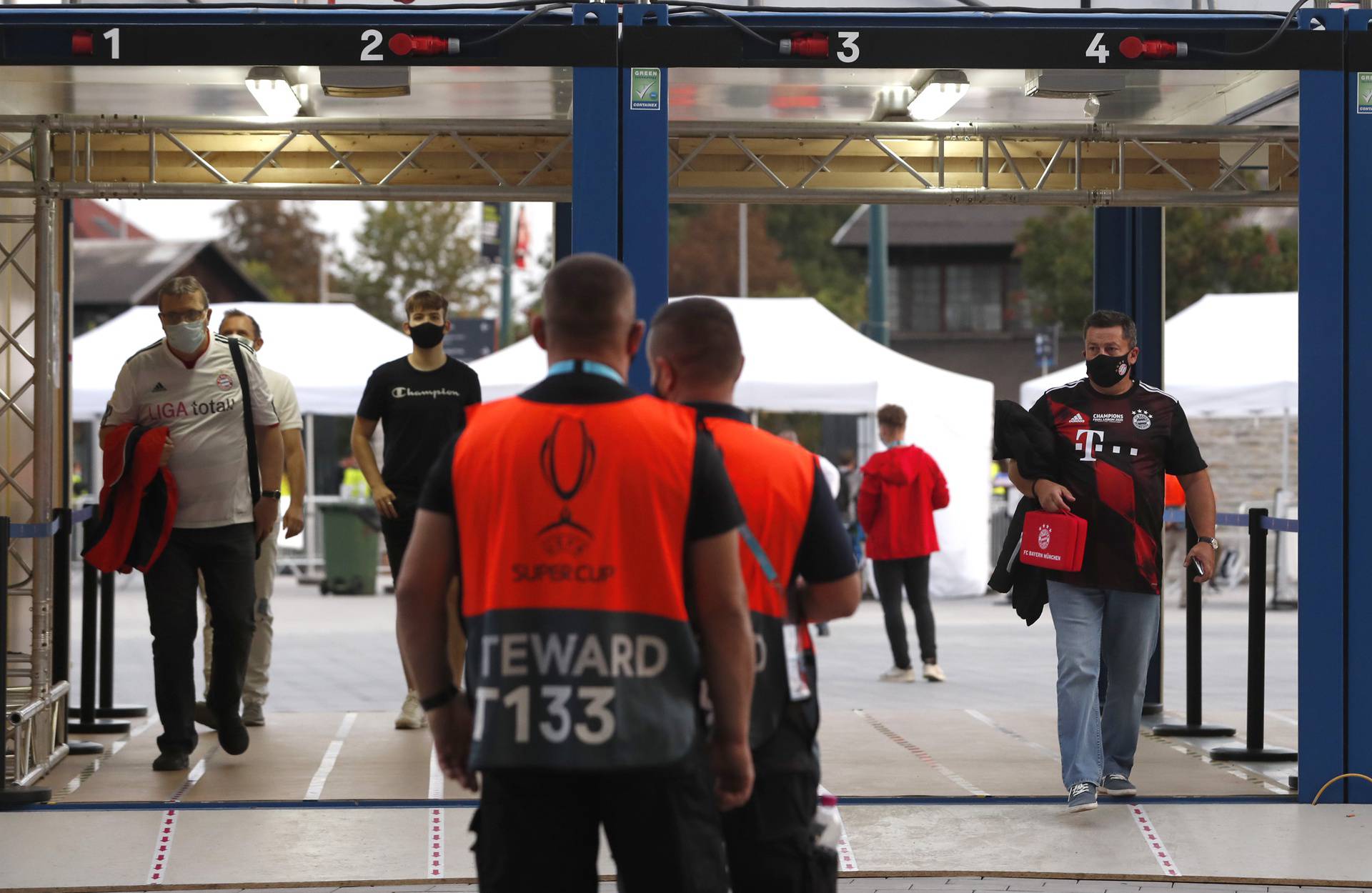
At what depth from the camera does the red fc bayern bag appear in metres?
6.70

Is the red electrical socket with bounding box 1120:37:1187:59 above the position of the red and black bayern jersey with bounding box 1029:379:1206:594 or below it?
above

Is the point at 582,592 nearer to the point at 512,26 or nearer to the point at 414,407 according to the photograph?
the point at 512,26

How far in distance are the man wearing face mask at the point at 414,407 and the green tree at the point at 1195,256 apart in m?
28.8

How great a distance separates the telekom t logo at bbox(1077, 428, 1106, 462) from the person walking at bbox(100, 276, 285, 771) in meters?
3.32

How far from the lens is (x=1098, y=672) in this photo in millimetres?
6934

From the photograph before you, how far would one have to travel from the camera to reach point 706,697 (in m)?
3.33

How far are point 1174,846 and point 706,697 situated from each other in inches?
137

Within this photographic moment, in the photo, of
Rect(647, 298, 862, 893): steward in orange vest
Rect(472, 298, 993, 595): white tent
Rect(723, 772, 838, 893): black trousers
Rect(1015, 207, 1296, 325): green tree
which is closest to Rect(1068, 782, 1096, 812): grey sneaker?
Rect(647, 298, 862, 893): steward in orange vest

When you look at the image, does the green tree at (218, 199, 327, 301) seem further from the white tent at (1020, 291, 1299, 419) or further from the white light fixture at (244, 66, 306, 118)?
the white light fixture at (244, 66, 306, 118)

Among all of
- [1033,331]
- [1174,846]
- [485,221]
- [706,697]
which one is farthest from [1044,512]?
[1033,331]

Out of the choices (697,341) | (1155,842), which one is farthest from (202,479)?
(697,341)

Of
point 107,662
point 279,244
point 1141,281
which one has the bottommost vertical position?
point 107,662

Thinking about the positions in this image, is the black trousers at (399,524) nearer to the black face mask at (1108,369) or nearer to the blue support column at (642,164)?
the blue support column at (642,164)

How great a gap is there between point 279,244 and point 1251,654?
64.7m
